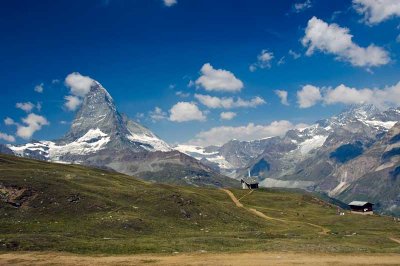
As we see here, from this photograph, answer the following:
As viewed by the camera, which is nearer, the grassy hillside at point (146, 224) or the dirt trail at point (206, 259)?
the dirt trail at point (206, 259)

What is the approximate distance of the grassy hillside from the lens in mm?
75562

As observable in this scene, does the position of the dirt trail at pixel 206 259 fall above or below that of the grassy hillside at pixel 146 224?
below

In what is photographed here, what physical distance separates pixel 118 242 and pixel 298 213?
96071mm

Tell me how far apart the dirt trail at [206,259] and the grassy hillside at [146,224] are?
5.51m

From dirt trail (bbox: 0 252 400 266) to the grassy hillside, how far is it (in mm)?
5509

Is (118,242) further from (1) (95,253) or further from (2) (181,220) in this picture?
(2) (181,220)

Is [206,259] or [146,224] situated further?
[146,224]

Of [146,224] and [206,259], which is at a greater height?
[146,224]

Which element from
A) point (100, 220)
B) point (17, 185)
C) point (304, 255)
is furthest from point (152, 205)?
point (304, 255)

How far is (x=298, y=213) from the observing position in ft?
526

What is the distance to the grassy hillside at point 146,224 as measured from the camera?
248 ft

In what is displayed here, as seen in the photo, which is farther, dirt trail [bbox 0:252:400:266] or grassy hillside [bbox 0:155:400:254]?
grassy hillside [bbox 0:155:400:254]

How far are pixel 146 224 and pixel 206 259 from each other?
43379 mm

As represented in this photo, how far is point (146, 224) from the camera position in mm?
103188
